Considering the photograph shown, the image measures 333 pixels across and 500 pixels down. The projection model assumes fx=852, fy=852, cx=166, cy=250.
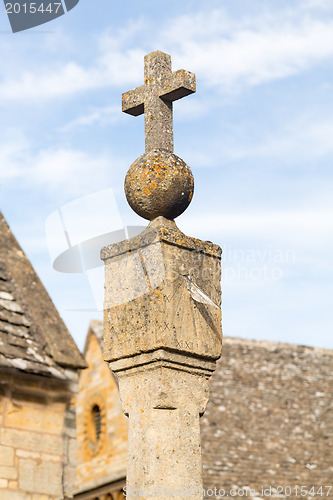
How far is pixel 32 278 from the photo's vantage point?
9.02 metres

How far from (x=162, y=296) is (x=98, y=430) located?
1334 cm

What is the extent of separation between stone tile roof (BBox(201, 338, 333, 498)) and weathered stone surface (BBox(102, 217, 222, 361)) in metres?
10.3

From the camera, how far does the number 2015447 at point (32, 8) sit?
7.07 m

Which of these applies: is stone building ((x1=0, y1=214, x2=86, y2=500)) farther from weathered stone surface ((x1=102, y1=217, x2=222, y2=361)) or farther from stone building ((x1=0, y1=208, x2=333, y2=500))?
weathered stone surface ((x1=102, y1=217, x2=222, y2=361))

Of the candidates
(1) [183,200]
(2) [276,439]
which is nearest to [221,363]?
(2) [276,439]

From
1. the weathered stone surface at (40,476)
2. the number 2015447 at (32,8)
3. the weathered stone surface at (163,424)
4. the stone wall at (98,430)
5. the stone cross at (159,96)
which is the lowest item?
the weathered stone surface at (163,424)

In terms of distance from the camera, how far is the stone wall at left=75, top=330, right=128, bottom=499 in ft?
52.6

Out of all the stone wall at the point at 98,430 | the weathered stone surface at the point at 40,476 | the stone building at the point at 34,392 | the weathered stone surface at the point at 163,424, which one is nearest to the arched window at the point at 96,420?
the stone wall at the point at 98,430

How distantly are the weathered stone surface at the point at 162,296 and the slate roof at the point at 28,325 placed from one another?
137 inches

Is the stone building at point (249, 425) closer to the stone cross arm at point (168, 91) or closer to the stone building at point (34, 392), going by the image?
the stone building at point (34, 392)

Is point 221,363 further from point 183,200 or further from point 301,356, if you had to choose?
point 183,200

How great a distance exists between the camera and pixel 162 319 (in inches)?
168

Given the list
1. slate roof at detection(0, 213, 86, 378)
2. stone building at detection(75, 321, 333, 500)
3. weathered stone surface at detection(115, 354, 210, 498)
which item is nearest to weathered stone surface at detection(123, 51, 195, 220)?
weathered stone surface at detection(115, 354, 210, 498)

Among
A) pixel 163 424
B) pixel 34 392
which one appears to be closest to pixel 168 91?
pixel 163 424
